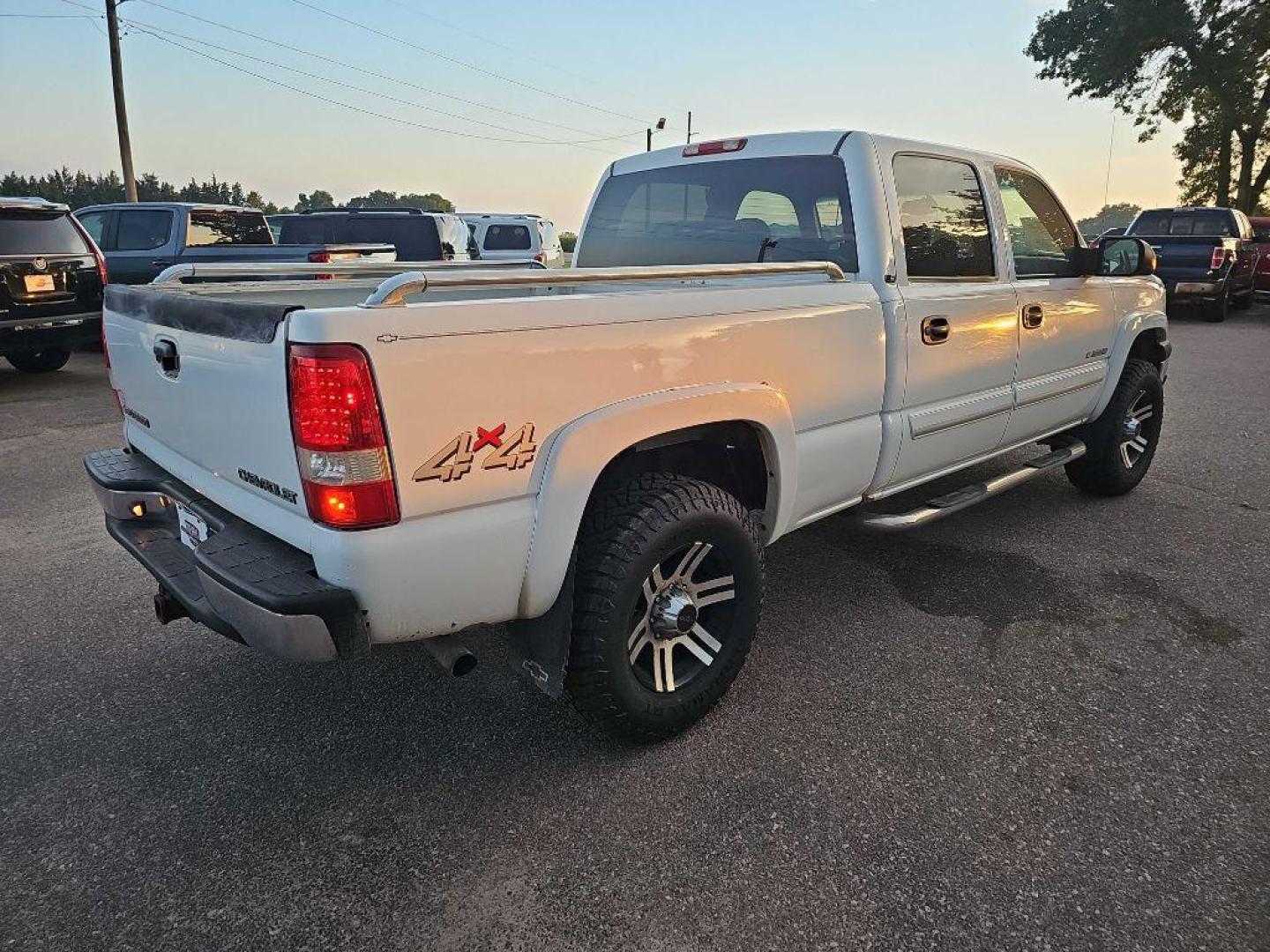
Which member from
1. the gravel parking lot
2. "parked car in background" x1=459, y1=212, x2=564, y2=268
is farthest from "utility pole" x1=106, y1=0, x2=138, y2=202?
the gravel parking lot

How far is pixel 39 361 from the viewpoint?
30.7ft

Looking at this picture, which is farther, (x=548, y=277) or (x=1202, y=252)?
(x=1202, y=252)

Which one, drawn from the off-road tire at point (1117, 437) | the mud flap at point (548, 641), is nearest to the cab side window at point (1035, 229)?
the off-road tire at point (1117, 437)

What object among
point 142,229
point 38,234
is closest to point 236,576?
point 38,234

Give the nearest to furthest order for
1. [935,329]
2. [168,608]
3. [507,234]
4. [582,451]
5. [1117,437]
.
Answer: [582,451], [168,608], [935,329], [1117,437], [507,234]

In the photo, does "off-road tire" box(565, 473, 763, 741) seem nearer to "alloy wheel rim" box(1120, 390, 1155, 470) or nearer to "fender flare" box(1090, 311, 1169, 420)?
"fender flare" box(1090, 311, 1169, 420)

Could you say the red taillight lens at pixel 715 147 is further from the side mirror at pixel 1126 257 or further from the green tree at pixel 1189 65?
the green tree at pixel 1189 65

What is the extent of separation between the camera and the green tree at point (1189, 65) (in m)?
25.2

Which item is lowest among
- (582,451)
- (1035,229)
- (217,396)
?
(582,451)

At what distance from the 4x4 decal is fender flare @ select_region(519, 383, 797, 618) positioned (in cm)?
7

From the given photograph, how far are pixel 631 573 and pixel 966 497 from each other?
200cm

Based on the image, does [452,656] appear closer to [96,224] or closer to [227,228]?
[227,228]

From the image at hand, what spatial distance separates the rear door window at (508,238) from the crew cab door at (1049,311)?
12.5 meters

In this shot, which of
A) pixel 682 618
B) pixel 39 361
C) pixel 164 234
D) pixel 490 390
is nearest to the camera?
pixel 490 390
